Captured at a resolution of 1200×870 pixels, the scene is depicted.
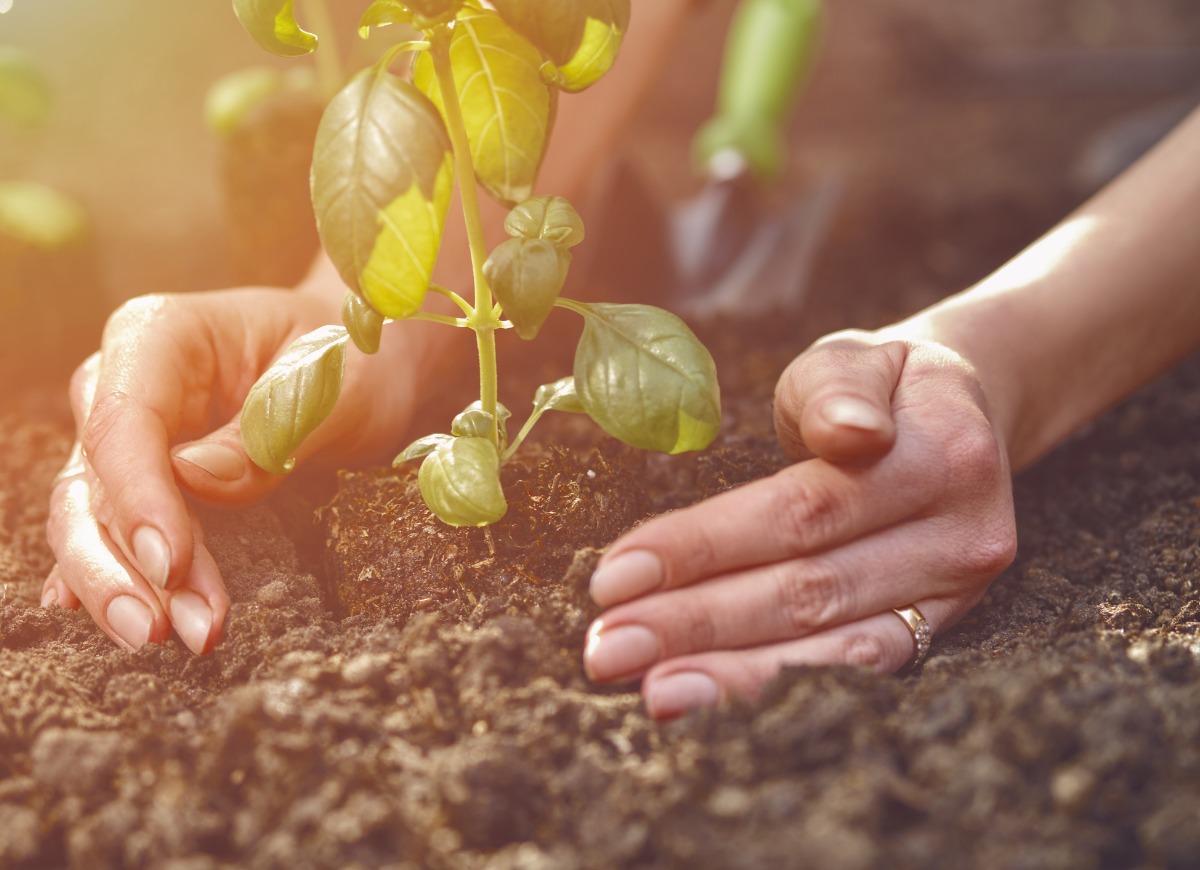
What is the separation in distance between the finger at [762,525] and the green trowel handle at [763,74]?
1967 mm

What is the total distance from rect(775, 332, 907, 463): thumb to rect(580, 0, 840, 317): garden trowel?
4.38 ft

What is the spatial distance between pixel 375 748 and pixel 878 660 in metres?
0.51

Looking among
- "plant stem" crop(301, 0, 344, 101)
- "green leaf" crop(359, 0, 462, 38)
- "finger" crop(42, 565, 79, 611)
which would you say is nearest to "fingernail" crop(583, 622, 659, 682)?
"green leaf" crop(359, 0, 462, 38)

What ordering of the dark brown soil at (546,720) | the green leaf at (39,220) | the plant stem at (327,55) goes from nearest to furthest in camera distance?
the dark brown soil at (546,720), the plant stem at (327,55), the green leaf at (39,220)

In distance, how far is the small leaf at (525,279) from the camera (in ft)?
2.92

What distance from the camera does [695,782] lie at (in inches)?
30.1

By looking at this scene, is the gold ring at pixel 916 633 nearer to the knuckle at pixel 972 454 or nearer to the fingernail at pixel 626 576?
the knuckle at pixel 972 454

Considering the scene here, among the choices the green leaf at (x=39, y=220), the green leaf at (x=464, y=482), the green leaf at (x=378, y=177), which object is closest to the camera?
the green leaf at (x=378, y=177)

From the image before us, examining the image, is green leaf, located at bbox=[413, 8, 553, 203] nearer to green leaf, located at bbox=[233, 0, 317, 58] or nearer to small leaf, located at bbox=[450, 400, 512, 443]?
green leaf, located at bbox=[233, 0, 317, 58]

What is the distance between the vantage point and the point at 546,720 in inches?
33.9

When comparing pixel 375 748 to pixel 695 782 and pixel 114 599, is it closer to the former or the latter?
pixel 695 782

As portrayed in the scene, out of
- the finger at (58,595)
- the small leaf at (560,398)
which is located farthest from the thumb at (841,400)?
the finger at (58,595)

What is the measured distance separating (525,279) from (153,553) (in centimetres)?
51

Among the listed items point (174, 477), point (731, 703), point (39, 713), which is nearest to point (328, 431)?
point (174, 477)
